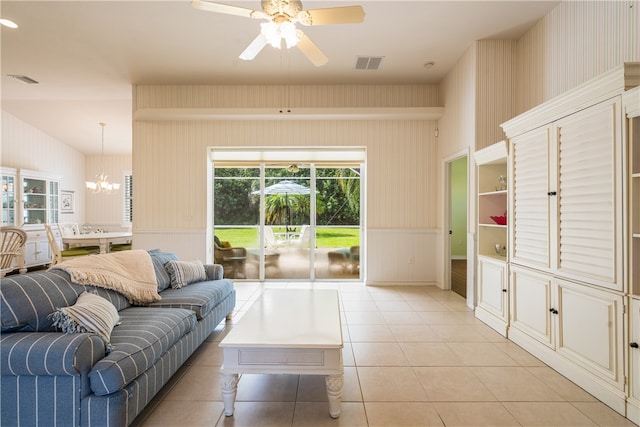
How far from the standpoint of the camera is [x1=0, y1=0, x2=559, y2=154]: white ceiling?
138 inches

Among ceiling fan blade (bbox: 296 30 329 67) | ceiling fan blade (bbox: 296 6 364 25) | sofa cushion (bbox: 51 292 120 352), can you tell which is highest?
ceiling fan blade (bbox: 296 6 364 25)

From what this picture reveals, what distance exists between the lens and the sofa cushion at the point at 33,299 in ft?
5.82

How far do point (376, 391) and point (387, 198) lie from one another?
3663mm

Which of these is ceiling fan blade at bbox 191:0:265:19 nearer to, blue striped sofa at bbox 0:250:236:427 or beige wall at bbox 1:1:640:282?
blue striped sofa at bbox 0:250:236:427

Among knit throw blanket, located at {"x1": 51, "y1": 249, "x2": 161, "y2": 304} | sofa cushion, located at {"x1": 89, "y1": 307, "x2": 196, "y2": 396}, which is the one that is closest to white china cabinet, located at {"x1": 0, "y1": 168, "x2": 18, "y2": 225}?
knit throw blanket, located at {"x1": 51, "y1": 249, "x2": 161, "y2": 304}

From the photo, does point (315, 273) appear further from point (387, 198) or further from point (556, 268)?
point (556, 268)

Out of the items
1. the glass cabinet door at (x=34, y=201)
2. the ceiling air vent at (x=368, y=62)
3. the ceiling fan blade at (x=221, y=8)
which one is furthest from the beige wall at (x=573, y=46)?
the glass cabinet door at (x=34, y=201)

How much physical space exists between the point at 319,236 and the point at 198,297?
10.5 feet

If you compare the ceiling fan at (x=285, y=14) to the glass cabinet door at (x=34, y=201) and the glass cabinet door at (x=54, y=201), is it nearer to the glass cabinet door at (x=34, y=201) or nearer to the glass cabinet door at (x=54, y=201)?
the glass cabinet door at (x=34, y=201)

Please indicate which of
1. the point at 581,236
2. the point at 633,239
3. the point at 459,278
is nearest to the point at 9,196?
the point at 459,278

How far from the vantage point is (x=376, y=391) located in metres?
2.30

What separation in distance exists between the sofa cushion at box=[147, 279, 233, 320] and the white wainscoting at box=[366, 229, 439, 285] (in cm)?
280

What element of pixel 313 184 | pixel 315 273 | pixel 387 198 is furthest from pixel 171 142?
pixel 387 198

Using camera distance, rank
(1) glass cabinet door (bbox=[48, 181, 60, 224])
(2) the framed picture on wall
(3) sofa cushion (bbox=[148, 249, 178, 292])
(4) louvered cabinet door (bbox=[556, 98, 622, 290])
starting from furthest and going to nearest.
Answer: (2) the framed picture on wall < (1) glass cabinet door (bbox=[48, 181, 60, 224]) < (3) sofa cushion (bbox=[148, 249, 178, 292]) < (4) louvered cabinet door (bbox=[556, 98, 622, 290])
